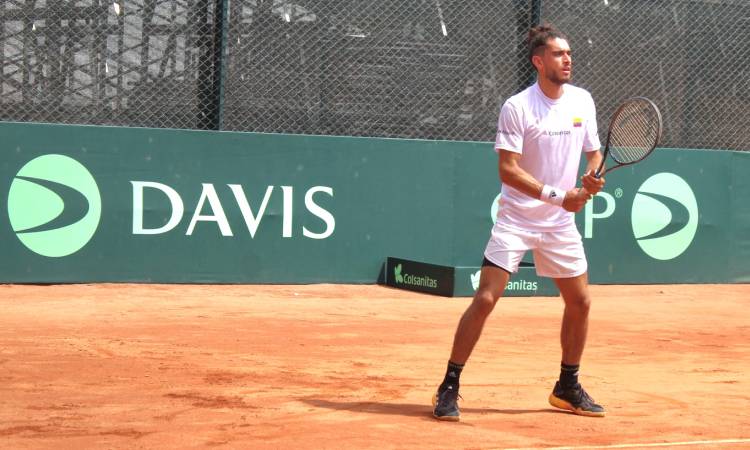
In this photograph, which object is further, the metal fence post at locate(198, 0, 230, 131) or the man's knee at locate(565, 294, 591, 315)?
the metal fence post at locate(198, 0, 230, 131)

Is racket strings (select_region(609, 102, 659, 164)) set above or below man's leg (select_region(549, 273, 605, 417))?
above

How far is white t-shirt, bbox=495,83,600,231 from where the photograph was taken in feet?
18.7

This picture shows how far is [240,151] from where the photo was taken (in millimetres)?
11812

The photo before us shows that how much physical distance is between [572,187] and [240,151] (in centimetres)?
645

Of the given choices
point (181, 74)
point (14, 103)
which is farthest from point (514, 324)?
point (14, 103)

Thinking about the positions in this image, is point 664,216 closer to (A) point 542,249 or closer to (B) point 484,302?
(A) point 542,249

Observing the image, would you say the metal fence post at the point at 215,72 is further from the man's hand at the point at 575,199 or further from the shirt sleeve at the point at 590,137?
the man's hand at the point at 575,199

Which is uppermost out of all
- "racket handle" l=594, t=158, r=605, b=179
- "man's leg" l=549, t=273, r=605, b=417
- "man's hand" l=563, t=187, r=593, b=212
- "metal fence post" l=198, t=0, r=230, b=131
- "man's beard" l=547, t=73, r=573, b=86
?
"metal fence post" l=198, t=0, r=230, b=131

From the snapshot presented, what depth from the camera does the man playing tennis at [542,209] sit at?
567cm

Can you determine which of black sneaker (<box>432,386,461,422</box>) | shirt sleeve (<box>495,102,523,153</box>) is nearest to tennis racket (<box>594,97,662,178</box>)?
shirt sleeve (<box>495,102,523,153</box>)

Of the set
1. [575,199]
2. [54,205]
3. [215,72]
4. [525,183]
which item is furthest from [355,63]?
[575,199]

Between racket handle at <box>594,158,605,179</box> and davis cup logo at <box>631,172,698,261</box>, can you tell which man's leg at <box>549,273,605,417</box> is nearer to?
racket handle at <box>594,158,605,179</box>

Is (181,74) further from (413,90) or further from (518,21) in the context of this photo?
(518,21)

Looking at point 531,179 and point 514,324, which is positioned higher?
point 531,179
